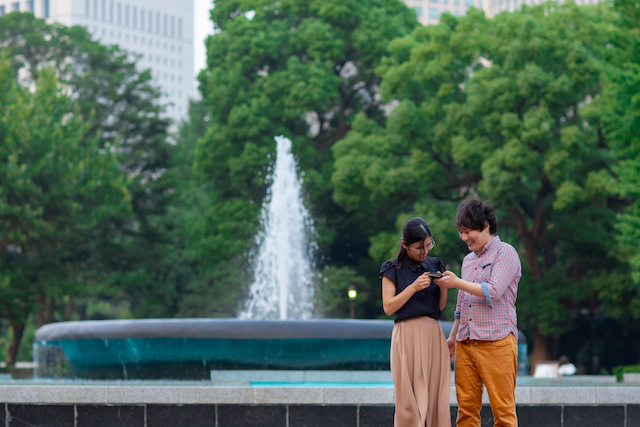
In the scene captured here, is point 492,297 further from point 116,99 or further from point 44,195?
point 116,99

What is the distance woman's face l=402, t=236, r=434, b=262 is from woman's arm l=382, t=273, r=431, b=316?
0.65 feet

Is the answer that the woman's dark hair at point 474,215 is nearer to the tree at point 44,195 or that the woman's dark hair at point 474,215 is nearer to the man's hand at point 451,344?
the man's hand at point 451,344

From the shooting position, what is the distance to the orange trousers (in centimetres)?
476

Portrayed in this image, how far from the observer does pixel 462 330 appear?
493 centimetres

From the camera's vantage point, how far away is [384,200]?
2769 cm

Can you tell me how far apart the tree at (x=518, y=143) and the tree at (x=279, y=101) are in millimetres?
2222

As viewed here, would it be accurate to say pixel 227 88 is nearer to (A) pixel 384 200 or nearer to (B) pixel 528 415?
(A) pixel 384 200

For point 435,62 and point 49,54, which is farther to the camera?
point 49,54

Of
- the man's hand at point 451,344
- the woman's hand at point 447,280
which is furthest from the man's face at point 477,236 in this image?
the man's hand at point 451,344

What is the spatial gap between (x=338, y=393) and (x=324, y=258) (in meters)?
24.0

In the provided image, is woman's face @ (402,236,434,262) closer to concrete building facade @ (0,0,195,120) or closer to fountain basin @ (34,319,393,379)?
fountain basin @ (34,319,393,379)

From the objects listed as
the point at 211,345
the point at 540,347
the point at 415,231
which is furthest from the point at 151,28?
the point at 415,231

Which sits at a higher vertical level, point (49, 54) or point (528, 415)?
point (49, 54)

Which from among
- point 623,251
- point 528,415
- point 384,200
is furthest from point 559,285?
point 528,415
